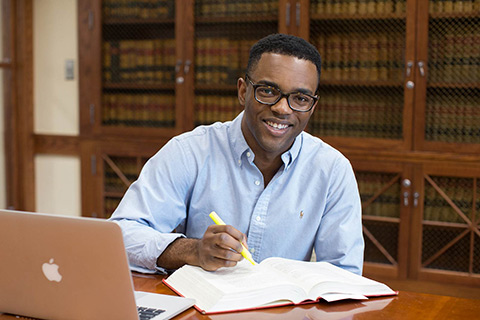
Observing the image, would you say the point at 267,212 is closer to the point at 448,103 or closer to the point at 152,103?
the point at 448,103

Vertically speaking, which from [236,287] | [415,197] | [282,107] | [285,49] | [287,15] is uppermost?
[287,15]

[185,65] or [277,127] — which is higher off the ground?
[185,65]

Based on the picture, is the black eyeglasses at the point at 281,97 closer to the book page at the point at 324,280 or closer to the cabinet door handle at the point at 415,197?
the book page at the point at 324,280

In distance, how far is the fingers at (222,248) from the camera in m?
1.35

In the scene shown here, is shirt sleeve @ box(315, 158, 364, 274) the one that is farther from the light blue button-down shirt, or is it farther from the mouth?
the mouth

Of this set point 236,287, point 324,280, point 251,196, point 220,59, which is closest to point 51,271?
point 236,287

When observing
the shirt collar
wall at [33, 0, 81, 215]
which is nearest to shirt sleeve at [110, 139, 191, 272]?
the shirt collar

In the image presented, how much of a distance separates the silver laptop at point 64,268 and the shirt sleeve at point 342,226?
2.10 ft

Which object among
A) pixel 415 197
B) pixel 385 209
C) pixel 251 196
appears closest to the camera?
pixel 251 196

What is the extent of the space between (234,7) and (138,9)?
0.62 metres

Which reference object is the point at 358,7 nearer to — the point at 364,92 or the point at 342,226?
the point at 364,92

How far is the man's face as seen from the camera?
1642 millimetres

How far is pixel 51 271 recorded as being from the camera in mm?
1091

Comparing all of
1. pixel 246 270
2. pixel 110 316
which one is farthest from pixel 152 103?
pixel 110 316
